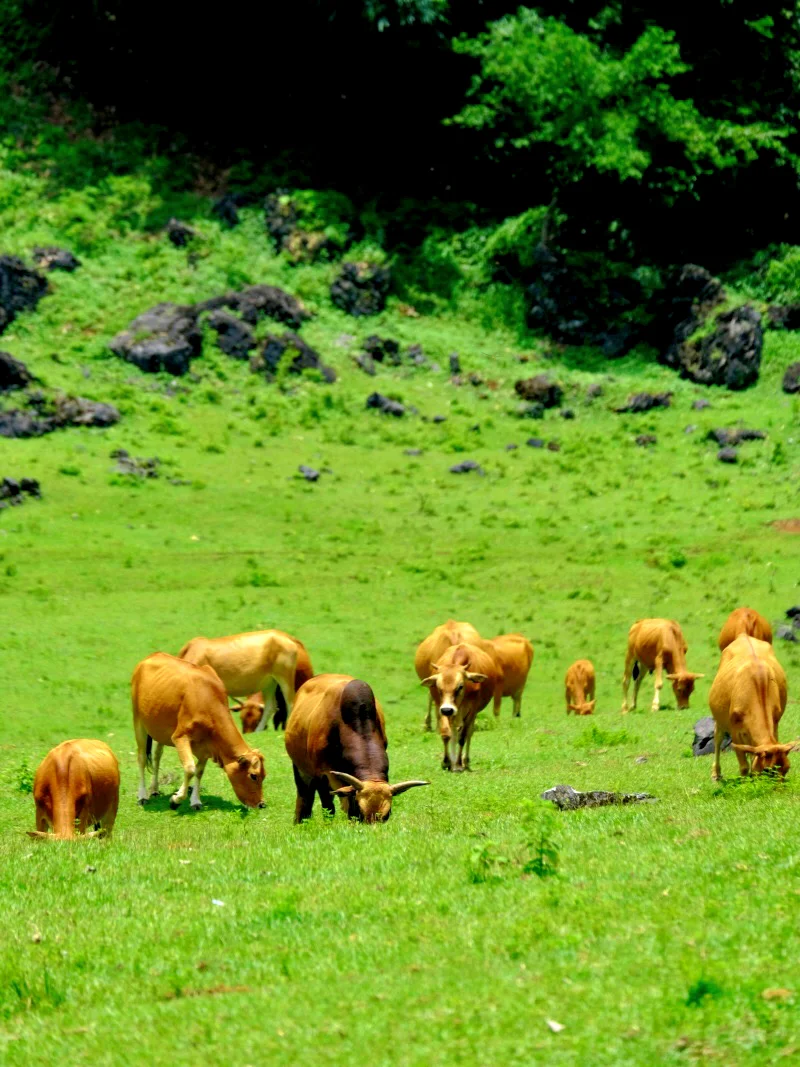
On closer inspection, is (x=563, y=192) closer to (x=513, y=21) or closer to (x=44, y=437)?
(x=513, y=21)

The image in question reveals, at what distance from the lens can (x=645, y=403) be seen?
55375mm

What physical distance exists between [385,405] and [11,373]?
1413 centimetres

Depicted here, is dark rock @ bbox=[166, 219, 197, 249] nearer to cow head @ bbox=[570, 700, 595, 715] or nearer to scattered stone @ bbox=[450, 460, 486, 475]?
scattered stone @ bbox=[450, 460, 486, 475]

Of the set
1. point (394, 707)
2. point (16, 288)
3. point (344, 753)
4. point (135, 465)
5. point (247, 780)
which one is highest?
point (16, 288)

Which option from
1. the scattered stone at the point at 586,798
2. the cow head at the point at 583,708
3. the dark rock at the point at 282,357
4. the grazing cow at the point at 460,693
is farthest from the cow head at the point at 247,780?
the dark rock at the point at 282,357

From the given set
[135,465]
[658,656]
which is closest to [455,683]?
[658,656]

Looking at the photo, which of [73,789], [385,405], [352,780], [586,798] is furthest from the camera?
[385,405]

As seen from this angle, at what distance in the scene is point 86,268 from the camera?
60.5 metres

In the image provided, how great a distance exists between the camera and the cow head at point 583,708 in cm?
2944

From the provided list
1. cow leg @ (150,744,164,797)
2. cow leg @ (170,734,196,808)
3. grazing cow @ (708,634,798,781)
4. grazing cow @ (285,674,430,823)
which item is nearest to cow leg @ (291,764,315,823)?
grazing cow @ (285,674,430,823)

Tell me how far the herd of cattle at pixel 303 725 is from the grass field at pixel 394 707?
0.66 metres

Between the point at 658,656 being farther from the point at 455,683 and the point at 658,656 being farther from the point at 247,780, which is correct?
the point at 247,780

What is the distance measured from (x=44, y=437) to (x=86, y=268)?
1536 cm

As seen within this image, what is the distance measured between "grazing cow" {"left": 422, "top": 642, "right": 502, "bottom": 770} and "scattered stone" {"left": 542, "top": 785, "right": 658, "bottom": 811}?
4.69 meters
